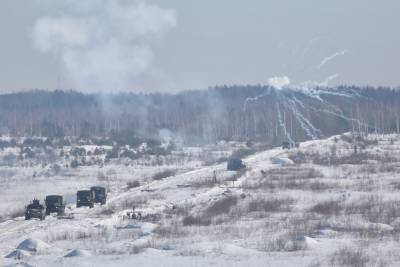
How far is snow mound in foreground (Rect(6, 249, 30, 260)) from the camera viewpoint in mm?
23391

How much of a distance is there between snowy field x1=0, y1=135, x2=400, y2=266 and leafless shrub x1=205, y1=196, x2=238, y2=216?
9cm

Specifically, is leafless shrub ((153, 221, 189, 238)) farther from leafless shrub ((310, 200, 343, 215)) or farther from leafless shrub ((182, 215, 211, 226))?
leafless shrub ((310, 200, 343, 215))

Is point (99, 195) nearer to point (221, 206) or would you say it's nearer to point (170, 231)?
point (221, 206)

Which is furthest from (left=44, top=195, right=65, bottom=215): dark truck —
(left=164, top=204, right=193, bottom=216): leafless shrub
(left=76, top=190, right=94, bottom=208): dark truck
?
(left=164, top=204, right=193, bottom=216): leafless shrub

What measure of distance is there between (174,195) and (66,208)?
6.94m

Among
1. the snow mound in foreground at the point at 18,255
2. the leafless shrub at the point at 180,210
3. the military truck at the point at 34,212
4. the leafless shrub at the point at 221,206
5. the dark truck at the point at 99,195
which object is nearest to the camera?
the snow mound in foreground at the point at 18,255

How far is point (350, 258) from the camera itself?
2230 centimetres

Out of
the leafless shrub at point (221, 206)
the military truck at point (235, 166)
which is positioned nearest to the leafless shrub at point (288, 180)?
the military truck at point (235, 166)

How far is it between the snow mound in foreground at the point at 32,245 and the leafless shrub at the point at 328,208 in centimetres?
1361

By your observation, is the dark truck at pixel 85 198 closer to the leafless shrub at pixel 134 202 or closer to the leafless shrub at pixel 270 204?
the leafless shrub at pixel 134 202

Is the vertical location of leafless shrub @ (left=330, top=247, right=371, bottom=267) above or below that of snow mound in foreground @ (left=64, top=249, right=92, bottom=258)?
below

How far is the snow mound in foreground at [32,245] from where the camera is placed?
81.3ft

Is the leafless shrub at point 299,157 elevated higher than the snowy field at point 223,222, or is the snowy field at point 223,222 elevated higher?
the leafless shrub at point 299,157

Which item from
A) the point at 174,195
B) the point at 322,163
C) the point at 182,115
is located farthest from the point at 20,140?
the point at 174,195
